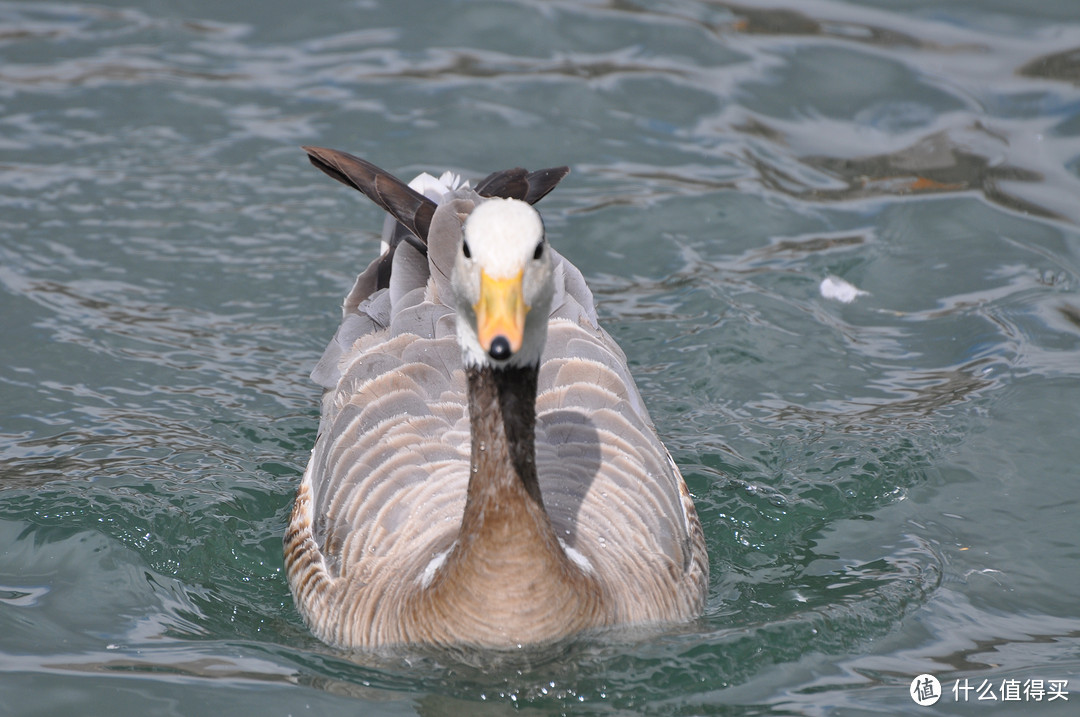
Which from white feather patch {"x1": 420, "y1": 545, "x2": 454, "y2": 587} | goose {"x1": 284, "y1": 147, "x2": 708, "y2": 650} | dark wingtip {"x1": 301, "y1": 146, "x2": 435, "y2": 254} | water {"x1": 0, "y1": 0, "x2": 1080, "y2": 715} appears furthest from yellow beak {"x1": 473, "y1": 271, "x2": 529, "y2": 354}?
dark wingtip {"x1": 301, "y1": 146, "x2": 435, "y2": 254}

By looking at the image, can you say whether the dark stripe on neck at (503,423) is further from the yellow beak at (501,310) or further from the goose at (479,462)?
the yellow beak at (501,310)

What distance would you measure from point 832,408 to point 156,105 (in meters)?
7.07

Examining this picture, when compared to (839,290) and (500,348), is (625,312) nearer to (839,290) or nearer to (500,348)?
(839,290)

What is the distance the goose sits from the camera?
502 centimetres

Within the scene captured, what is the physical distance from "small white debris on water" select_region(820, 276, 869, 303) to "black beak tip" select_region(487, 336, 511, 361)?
5291 millimetres

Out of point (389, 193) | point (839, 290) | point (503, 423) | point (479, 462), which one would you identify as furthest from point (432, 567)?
point (839, 290)

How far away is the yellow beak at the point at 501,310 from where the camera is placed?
453 cm

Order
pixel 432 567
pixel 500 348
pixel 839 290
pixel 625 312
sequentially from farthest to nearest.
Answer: pixel 839 290 < pixel 625 312 < pixel 432 567 < pixel 500 348

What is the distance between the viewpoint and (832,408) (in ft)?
26.0

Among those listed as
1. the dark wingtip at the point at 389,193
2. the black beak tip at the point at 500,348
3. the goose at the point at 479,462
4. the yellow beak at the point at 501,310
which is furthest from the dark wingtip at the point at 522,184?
the black beak tip at the point at 500,348

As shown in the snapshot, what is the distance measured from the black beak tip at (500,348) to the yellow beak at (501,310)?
0.03 metres

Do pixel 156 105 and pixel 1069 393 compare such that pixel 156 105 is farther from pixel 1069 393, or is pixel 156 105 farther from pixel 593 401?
pixel 1069 393

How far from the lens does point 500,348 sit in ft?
14.6

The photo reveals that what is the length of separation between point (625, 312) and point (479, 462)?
4071 millimetres
